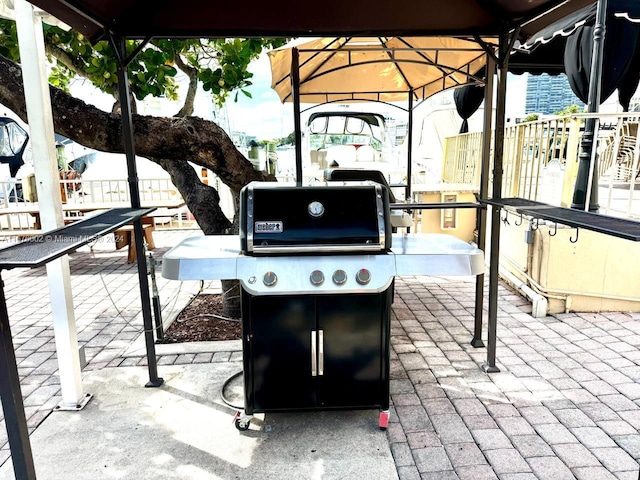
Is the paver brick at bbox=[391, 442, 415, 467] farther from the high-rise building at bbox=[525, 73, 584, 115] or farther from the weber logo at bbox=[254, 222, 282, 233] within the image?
the high-rise building at bbox=[525, 73, 584, 115]

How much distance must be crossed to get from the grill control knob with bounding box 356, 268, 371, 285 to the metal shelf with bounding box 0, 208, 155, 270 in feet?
3.77

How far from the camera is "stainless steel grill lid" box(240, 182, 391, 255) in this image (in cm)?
201

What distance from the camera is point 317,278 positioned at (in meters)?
1.94

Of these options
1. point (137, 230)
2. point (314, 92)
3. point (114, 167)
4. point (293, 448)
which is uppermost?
point (314, 92)

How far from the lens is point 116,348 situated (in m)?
3.42

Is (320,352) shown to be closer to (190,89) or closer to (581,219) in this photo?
(581,219)

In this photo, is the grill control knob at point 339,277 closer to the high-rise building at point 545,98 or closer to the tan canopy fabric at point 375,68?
the tan canopy fabric at point 375,68

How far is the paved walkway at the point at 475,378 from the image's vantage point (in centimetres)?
207

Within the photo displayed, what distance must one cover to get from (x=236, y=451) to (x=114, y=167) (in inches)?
452

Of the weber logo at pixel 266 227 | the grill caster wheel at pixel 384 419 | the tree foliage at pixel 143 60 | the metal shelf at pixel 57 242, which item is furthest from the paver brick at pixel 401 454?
the tree foliage at pixel 143 60

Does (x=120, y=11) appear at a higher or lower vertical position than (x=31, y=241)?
higher

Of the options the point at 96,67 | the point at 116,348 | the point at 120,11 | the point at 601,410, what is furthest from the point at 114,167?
the point at 601,410

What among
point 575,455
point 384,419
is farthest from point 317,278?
point 575,455

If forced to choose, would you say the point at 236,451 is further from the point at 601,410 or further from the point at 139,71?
the point at 139,71
